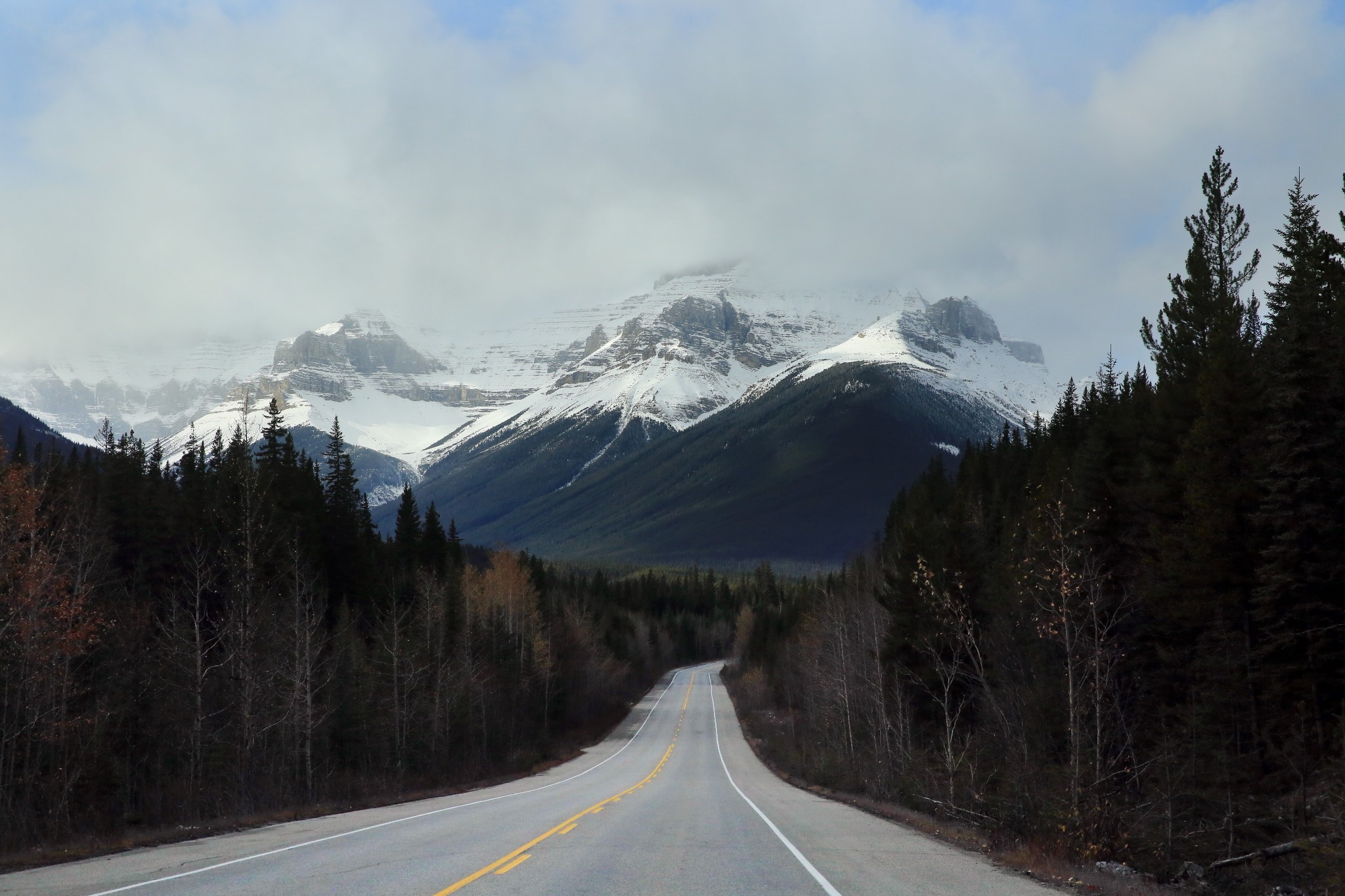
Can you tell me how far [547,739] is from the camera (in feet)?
205

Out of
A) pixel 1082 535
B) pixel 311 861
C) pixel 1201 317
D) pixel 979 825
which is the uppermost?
pixel 1201 317

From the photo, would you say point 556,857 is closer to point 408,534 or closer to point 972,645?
point 972,645

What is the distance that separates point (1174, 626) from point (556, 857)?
23.1 meters

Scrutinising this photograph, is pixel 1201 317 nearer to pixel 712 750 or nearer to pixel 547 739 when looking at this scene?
pixel 712 750

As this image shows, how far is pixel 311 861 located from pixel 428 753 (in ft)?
109

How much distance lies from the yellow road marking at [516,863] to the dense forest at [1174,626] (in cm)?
870

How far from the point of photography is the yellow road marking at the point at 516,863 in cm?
1180

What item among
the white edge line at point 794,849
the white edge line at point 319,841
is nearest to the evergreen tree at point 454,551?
the white edge line at point 319,841

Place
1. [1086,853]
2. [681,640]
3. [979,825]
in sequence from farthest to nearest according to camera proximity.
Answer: [681,640]
[979,825]
[1086,853]

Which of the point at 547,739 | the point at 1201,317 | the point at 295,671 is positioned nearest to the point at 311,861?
the point at 295,671

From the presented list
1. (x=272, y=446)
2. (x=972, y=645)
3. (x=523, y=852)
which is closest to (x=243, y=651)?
(x=523, y=852)

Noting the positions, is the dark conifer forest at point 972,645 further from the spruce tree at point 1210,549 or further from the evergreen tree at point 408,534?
the evergreen tree at point 408,534

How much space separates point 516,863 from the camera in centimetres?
1252

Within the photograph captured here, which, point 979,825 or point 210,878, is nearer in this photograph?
point 210,878
